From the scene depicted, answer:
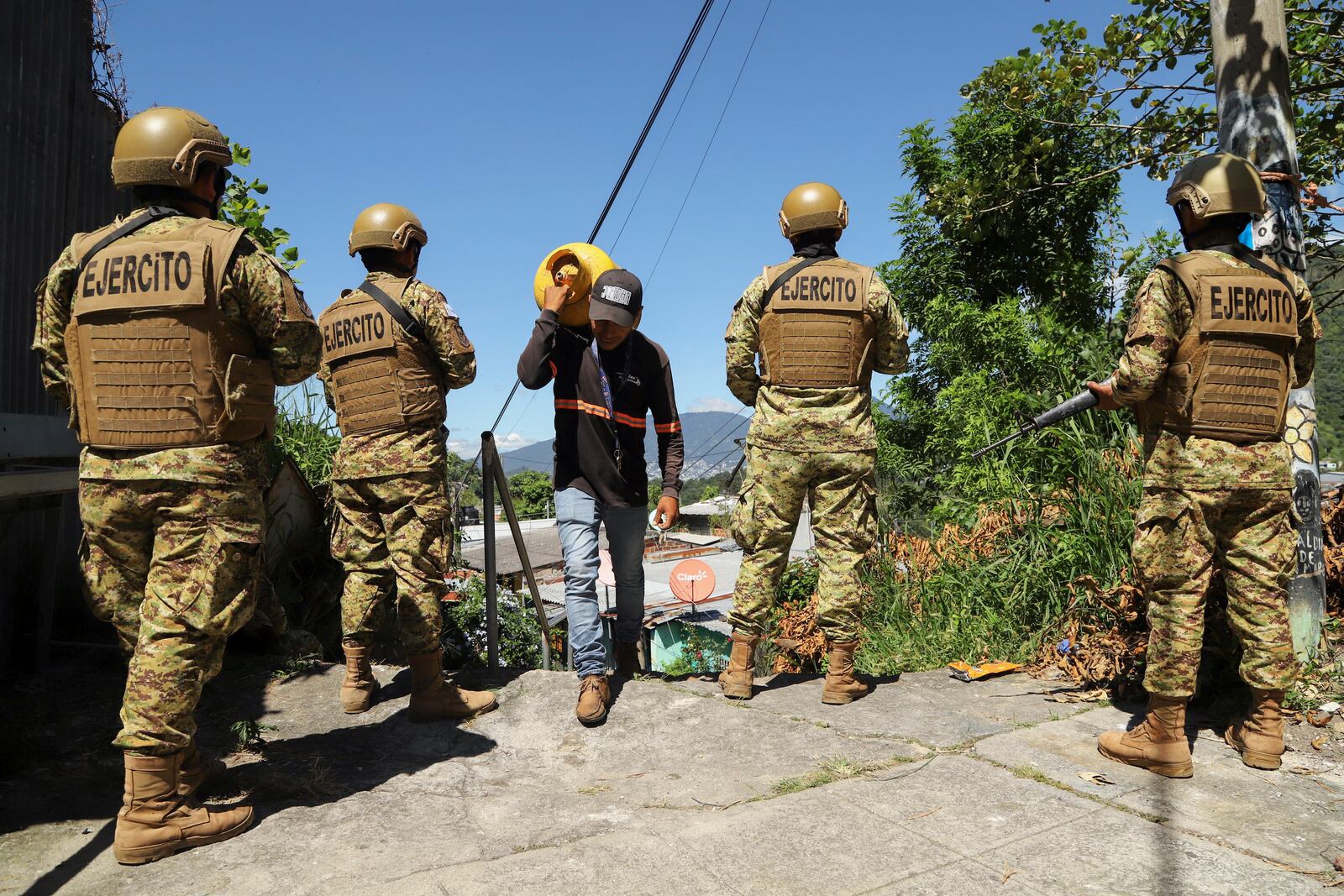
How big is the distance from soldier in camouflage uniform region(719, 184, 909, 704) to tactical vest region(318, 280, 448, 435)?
1.36 metres

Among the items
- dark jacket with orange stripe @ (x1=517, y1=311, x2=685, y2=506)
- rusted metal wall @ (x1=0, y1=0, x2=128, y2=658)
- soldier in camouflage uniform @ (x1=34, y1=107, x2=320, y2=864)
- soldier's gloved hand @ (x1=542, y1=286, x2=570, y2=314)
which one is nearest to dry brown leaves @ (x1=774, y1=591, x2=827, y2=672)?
dark jacket with orange stripe @ (x1=517, y1=311, x2=685, y2=506)

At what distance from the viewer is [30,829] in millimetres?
2521

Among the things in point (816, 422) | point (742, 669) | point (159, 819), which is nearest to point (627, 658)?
point (742, 669)

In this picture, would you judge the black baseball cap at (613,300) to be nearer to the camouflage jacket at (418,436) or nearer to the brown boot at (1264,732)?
the camouflage jacket at (418,436)

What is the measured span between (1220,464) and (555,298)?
2.54 meters

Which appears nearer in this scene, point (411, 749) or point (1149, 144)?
point (411, 749)

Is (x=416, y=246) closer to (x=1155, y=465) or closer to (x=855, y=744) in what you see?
(x=855, y=744)

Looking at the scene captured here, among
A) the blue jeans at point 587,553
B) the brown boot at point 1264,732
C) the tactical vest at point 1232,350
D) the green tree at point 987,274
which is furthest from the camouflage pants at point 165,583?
the green tree at point 987,274

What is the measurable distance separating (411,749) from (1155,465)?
113 inches

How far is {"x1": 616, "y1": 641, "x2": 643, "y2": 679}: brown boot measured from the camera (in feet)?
13.8

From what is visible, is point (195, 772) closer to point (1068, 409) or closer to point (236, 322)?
point (236, 322)

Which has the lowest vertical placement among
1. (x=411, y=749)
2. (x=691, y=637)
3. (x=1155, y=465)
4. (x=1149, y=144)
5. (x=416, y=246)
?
(x=691, y=637)

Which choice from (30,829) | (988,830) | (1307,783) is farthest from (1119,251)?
(30,829)

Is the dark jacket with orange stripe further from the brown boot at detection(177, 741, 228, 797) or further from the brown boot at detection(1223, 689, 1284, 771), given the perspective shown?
the brown boot at detection(1223, 689, 1284, 771)
